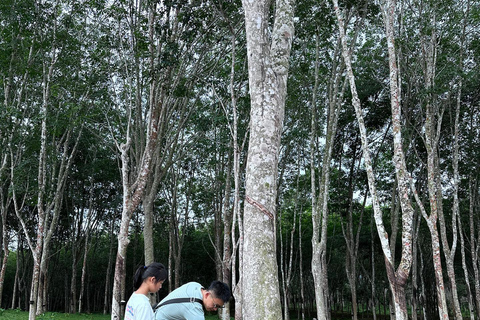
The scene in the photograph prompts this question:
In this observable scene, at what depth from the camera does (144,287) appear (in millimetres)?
3121

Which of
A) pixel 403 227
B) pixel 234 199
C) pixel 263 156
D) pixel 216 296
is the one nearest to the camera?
pixel 216 296

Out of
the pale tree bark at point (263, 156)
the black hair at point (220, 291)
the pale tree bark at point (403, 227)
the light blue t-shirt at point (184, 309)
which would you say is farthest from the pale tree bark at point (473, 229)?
the light blue t-shirt at point (184, 309)

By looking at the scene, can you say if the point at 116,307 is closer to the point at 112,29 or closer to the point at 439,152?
the point at 112,29

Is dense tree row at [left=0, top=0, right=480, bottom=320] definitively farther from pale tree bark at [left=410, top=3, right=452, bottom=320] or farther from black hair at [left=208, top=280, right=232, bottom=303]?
black hair at [left=208, top=280, right=232, bottom=303]

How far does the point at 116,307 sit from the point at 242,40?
8298 millimetres

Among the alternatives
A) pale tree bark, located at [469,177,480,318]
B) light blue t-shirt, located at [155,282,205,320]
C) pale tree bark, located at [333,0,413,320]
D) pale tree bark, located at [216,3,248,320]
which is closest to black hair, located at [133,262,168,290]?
light blue t-shirt, located at [155,282,205,320]

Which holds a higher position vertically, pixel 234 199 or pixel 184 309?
pixel 234 199

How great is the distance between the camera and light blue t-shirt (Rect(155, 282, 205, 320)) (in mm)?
3127

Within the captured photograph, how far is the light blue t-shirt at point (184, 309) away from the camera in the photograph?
10.3 ft

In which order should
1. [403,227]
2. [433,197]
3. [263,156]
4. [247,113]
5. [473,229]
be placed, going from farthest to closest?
[473,229] < [247,113] < [433,197] < [403,227] < [263,156]

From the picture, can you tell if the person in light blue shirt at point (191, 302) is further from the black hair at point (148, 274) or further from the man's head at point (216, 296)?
the black hair at point (148, 274)

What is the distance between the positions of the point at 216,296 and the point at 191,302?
9.0 inches

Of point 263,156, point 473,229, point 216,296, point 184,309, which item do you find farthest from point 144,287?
point 473,229

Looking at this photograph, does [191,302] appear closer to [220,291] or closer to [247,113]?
[220,291]
